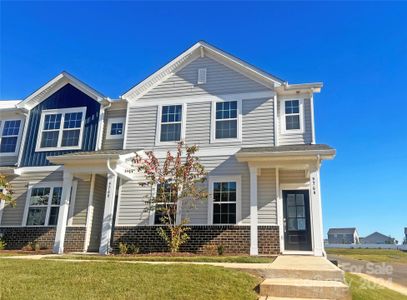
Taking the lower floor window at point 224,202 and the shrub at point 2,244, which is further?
the shrub at point 2,244

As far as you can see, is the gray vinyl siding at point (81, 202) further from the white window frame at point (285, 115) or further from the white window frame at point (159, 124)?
the white window frame at point (285, 115)

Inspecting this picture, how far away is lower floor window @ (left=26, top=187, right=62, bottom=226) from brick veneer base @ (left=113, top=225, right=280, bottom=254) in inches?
121

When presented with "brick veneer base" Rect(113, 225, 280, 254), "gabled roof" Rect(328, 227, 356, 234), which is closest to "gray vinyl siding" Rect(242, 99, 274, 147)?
"brick veneer base" Rect(113, 225, 280, 254)

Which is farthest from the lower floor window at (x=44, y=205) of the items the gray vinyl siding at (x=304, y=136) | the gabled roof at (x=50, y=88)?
the gray vinyl siding at (x=304, y=136)

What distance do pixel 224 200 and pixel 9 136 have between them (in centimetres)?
1113

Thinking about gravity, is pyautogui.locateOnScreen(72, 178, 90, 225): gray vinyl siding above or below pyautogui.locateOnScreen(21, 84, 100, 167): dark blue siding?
below

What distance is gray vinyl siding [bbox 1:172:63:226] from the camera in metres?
14.2

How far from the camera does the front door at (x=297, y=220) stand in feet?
39.0

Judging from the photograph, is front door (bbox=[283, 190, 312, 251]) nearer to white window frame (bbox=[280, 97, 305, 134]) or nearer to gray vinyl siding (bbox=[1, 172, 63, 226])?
white window frame (bbox=[280, 97, 305, 134])

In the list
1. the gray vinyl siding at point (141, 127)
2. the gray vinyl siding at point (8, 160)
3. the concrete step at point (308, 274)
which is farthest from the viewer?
the gray vinyl siding at point (8, 160)

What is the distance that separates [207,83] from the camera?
14.0 m

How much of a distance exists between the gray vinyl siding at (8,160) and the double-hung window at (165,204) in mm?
7514

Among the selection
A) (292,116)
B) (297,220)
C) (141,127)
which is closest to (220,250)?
(297,220)

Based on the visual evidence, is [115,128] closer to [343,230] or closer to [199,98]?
[199,98]
